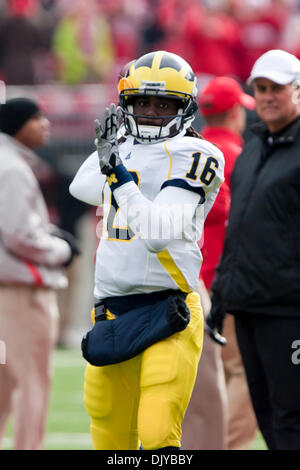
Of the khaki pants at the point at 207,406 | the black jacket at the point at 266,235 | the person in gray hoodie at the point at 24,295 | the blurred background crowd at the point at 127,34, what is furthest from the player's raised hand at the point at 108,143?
the blurred background crowd at the point at 127,34

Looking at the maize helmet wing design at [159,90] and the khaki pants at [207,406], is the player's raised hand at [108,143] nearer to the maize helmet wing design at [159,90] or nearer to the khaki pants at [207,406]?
the maize helmet wing design at [159,90]

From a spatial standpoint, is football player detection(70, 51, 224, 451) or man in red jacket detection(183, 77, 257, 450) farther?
man in red jacket detection(183, 77, 257, 450)

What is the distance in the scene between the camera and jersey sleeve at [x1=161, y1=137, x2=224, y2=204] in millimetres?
3852

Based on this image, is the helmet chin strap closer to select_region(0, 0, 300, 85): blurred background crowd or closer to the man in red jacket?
the man in red jacket

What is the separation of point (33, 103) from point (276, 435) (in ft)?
7.91

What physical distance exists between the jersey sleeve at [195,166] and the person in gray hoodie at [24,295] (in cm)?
191

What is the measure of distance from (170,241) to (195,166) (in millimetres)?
281

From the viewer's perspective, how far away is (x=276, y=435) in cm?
472

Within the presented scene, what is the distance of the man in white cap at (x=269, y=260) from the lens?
4641 mm

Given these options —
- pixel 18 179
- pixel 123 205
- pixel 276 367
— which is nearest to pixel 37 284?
pixel 18 179

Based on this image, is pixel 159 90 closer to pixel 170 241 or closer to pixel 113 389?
pixel 170 241

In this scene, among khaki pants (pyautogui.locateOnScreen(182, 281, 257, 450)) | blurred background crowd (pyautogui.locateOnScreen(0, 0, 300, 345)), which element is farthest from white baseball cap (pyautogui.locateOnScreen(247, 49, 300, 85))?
blurred background crowd (pyautogui.locateOnScreen(0, 0, 300, 345))

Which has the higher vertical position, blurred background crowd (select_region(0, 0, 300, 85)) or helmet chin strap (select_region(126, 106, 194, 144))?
blurred background crowd (select_region(0, 0, 300, 85))

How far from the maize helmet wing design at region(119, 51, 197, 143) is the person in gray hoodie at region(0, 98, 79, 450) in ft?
5.83
